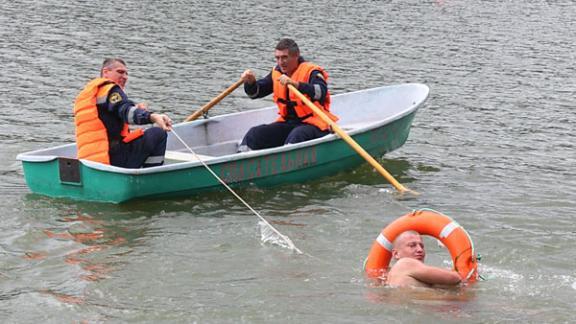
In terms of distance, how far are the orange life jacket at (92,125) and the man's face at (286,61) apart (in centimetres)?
205

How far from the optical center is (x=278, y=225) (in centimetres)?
969

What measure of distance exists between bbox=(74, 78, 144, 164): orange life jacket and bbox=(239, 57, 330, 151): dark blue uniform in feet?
6.60

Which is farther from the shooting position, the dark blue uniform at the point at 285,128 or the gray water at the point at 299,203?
the dark blue uniform at the point at 285,128

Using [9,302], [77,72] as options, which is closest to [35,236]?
[9,302]

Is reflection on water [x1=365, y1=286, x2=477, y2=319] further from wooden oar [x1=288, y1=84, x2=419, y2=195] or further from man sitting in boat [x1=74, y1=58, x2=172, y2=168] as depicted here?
man sitting in boat [x1=74, y1=58, x2=172, y2=168]

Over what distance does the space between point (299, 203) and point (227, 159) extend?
35.7 inches

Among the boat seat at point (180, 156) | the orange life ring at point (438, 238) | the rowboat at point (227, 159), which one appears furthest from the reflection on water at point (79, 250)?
the orange life ring at point (438, 238)

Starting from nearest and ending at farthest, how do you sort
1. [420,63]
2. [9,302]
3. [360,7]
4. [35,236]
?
[9,302], [35,236], [420,63], [360,7]

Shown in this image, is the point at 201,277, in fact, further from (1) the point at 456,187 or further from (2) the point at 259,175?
(1) the point at 456,187

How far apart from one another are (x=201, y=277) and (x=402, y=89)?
5.82m

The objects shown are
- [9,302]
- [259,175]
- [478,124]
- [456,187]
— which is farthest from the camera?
[478,124]

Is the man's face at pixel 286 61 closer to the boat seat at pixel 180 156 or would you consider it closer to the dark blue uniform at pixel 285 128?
the dark blue uniform at pixel 285 128

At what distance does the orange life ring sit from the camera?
7.44m

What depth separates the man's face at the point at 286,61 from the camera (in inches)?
432
